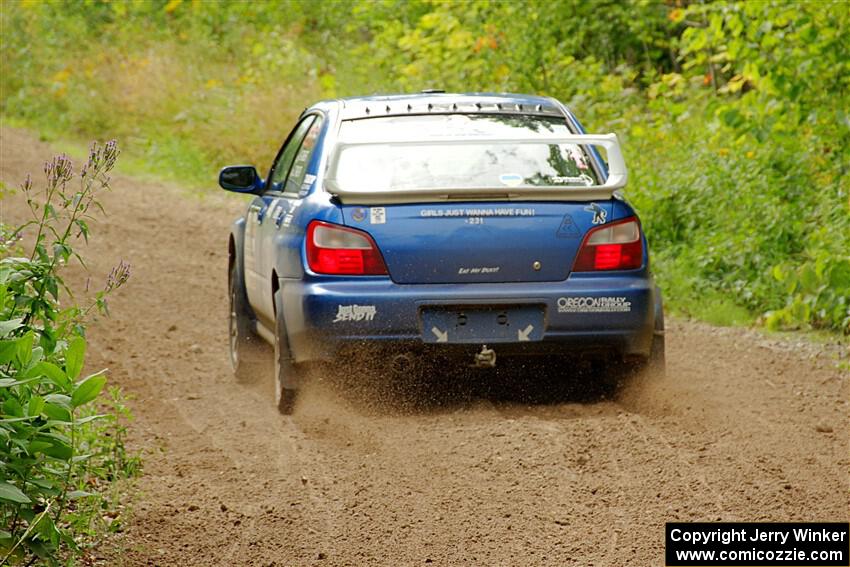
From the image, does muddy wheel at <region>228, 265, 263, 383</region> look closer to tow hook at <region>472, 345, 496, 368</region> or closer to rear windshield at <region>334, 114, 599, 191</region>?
rear windshield at <region>334, 114, 599, 191</region>

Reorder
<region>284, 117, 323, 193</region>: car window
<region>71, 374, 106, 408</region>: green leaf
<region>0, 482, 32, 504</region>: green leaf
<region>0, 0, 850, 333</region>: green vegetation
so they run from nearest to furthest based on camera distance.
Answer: <region>0, 482, 32, 504</region>: green leaf
<region>71, 374, 106, 408</region>: green leaf
<region>284, 117, 323, 193</region>: car window
<region>0, 0, 850, 333</region>: green vegetation

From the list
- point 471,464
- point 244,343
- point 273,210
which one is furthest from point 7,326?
point 244,343

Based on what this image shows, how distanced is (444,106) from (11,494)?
4.56 m

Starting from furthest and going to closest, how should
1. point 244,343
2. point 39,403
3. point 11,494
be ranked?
point 244,343, point 39,403, point 11,494

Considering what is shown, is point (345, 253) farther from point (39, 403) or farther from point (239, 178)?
point (39, 403)

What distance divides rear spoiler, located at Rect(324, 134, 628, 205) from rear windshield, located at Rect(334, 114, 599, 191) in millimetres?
18

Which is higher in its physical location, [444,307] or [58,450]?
[58,450]

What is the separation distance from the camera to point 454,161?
25.5ft

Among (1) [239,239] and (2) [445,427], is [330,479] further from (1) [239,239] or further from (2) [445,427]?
(1) [239,239]

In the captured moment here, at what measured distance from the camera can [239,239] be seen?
9.76m

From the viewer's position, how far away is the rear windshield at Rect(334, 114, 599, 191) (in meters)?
7.65

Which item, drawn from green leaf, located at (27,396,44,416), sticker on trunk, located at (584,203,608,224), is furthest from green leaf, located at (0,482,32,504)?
sticker on trunk, located at (584,203,608,224)

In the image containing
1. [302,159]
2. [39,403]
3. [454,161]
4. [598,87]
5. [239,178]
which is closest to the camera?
[39,403]

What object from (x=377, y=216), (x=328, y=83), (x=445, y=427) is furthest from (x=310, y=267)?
(x=328, y=83)
